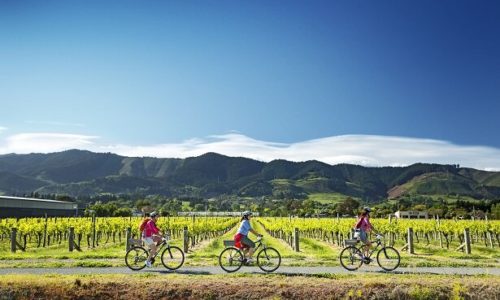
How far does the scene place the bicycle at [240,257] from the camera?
15.9 m

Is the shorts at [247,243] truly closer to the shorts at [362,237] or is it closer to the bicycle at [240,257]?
the bicycle at [240,257]

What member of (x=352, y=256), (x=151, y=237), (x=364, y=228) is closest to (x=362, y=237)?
(x=364, y=228)

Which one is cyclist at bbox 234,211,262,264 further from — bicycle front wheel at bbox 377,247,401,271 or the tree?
the tree

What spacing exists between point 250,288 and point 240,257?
2.02m

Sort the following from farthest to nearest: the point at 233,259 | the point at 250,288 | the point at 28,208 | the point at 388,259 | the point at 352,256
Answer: the point at 28,208 → the point at 352,256 → the point at 388,259 → the point at 233,259 → the point at 250,288

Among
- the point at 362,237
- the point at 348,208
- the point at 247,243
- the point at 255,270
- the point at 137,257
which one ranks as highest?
the point at 348,208

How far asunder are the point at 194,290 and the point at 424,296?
678 cm

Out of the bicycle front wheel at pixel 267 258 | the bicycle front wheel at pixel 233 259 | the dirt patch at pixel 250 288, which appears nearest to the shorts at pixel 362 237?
the dirt patch at pixel 250 288

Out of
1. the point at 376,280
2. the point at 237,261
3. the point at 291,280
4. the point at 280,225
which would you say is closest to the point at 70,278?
the point at 237,261

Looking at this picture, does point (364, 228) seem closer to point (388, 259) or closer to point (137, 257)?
point (388, 259)

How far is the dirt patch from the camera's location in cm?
1388

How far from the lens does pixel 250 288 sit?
14133mm

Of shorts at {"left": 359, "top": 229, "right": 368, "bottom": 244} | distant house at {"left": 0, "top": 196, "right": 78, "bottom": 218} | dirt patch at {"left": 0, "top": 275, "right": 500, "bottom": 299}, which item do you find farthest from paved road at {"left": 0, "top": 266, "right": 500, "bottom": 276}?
distant house at {"left": 0, "top": 196, "right": 78, "bottom": 218}

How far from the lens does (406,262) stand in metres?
19.3
